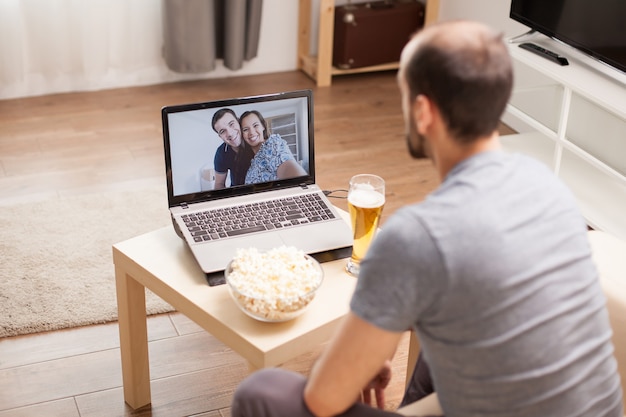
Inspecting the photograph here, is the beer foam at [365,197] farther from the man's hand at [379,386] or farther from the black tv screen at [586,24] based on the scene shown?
the black tv screen at [586,24]

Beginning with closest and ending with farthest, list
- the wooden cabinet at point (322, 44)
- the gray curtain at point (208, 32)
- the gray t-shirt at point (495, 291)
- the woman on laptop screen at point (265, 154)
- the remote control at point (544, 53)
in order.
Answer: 1. the gray t-shirt at point (495, 291)
2. the woman on laptop screen at point (265, 154)
3. the remote control at point (544, 53)
4. the gray curtain at point (208, 32)
5. the wooden cabinet at point (322, 44)

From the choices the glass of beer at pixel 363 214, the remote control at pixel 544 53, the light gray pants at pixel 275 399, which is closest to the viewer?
the light gray pants at pixel 275 399

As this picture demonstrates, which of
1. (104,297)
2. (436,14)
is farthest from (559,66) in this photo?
(104,297)

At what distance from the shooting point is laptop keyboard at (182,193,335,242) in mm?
1905

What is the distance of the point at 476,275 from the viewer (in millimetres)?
1191

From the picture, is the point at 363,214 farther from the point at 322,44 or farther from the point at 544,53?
the point at 322,44

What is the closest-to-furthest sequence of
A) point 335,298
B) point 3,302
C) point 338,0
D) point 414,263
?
point 414,263 → point 335,298 → point 3,302 → point 338,0

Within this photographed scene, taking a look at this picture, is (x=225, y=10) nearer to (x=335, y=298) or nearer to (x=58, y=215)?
(x=58, y=215)

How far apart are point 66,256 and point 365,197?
124 cm

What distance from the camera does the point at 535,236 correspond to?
1.24 meters

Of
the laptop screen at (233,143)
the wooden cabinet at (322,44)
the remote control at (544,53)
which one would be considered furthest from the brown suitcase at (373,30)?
the laptop screen at (233,143)

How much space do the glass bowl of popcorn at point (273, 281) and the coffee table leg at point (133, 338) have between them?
1.17 feet

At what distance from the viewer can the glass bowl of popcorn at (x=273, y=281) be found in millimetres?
→ 1612

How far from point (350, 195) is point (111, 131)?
1.98 m
